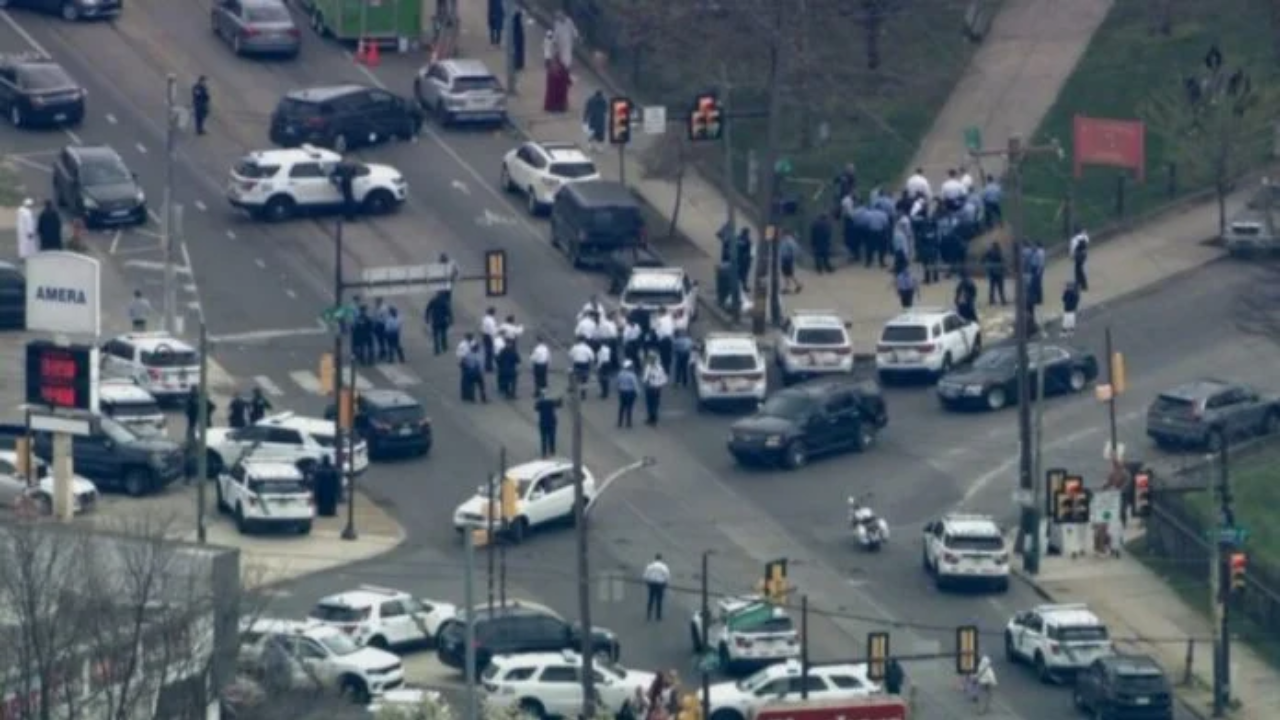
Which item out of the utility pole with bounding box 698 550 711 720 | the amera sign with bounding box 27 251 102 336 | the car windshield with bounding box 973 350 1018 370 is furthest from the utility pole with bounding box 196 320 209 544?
the car windshield with bounding box 973 350 1018 370

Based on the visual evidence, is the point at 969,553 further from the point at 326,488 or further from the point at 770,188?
the point at 770,188

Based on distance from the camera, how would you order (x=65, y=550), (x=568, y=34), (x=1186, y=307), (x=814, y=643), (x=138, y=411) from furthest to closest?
(x=568, y=34) < (x=1186, y=307) < (x=138, y=411) < (x=814, y=643) < (x=65, y=550)

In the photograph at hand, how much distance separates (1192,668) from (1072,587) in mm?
4210

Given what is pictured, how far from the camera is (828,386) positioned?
106062 mm

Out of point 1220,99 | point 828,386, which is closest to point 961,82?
point 1220,99

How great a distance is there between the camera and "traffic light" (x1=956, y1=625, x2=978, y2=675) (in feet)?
307

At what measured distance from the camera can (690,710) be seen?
90.4m

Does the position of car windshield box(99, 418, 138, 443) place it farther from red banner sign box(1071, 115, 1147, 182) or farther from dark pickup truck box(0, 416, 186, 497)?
red banner sign box(1071, 115, 1147, 182)

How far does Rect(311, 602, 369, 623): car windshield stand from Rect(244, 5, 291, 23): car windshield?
3556cm

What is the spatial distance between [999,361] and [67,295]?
1941cm

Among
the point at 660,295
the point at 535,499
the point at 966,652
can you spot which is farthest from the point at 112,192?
the point at 966,652

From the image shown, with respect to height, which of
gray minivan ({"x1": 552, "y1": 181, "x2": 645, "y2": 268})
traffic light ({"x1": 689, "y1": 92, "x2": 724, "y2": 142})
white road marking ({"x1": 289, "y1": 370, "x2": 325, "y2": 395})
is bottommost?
white road marking ({"x1": 289, "y1": 370, "x2": 325, "y2": 395})

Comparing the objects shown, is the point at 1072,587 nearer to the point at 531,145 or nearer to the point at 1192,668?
the point at 1192,668

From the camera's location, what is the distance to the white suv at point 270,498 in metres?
101
